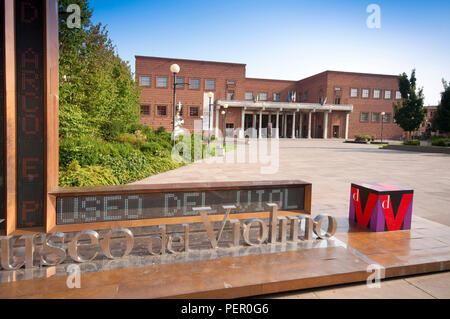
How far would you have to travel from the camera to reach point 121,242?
3.87 meters

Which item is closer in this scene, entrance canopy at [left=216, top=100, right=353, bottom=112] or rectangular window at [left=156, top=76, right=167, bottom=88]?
rectangular window at [left=156, top=76, right=167, bottom=88]

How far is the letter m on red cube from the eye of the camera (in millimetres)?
4723

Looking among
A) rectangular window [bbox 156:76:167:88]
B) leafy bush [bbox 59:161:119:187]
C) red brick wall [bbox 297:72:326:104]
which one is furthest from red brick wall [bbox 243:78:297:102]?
leafy bush [bbox 59:161:119:187]

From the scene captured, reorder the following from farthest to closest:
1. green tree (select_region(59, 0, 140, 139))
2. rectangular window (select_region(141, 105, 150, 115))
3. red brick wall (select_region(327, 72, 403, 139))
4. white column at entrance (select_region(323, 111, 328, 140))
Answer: red brick wall (select_region(327, 72, 403, 139)), white column at entrance (select_region(323, 111, 328, 140)), rectangular window (select_region(141, 105, 150, 115)), green tree (select_region(59, 0, 140, 139))

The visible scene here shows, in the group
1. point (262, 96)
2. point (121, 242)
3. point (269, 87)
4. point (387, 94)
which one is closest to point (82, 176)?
point (121, 242)

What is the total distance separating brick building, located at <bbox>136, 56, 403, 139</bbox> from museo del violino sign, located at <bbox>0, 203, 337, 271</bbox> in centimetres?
4263

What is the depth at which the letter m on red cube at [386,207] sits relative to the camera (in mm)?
4723

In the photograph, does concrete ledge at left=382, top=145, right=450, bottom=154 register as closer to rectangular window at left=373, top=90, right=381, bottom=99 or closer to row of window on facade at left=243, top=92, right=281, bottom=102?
rectangular window at left=373, top=90, right=381, bottom=99

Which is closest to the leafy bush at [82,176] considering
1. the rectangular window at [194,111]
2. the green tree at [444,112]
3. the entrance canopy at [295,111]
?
the green tree at [444,112]

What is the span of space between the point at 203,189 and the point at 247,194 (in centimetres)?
81

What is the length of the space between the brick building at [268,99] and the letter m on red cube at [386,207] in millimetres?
41548

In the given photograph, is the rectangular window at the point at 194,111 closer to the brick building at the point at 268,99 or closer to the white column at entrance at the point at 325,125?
the brick building at the point at 268,99

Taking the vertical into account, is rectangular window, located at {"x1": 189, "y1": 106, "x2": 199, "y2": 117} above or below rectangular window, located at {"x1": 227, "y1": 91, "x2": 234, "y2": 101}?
below

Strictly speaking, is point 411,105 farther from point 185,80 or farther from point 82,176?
point 82,176
